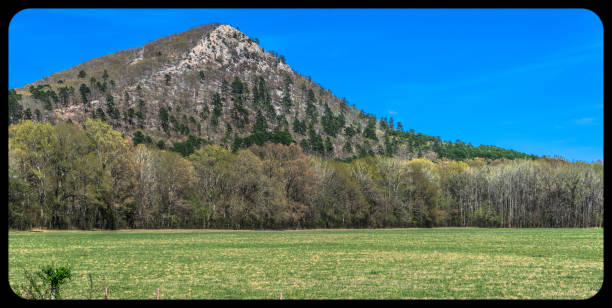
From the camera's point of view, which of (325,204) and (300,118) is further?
(300,118)

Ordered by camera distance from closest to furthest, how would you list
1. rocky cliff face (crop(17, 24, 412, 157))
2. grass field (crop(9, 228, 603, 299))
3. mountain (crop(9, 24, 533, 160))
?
grass field (crop(9, 228, 603, 299)) < mountain (crop(9, 24, 533, 160)) < rocky cliff face (crop(17, 24, 412, 157))

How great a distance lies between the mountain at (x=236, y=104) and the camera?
118 meters

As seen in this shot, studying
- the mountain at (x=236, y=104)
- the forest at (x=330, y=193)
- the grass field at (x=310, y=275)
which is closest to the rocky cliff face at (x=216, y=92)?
the mountain at (x=236, y=104)

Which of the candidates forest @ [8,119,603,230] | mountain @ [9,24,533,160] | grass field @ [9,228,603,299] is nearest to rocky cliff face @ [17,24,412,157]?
mountain @ [9,24,533,160]

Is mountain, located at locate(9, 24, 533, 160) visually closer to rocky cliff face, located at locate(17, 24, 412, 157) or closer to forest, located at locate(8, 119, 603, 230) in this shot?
rocky cliff face, located at locate(17, 24, 412, 157)

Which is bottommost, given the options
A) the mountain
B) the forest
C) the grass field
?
the grass field

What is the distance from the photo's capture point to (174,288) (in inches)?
484

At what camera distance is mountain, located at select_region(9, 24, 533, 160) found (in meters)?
118

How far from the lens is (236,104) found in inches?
6196
